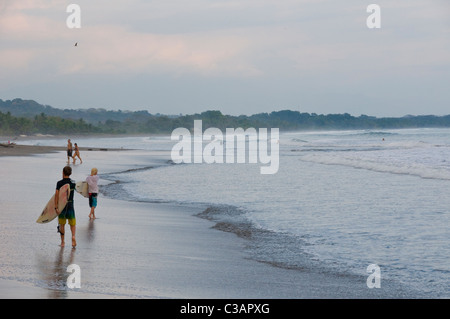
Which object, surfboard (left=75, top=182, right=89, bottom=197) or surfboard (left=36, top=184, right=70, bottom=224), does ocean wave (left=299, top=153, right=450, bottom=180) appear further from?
surfboard (left=36, top=184, right=70, bottom=224)

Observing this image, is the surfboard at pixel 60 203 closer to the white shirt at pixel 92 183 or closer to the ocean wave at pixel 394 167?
the white shirt at pixel 92 183

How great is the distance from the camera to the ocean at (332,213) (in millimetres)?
9734

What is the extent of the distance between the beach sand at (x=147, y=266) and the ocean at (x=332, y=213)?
534mm

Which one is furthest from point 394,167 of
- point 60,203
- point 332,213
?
point 60,203

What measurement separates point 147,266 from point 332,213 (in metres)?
7.02

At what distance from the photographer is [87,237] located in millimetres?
11266

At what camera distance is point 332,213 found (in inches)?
590

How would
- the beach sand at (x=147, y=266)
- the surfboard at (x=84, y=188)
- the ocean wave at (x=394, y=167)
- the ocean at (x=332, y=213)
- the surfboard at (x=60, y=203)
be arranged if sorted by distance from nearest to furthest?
the beach sand at (x=147, y=266) → the ocean at (x=332, y=213) → the surfboard at (x=60, y=203) → the surfboard at (x=84, y=188) → the ocean wave at (x=394, y=167)

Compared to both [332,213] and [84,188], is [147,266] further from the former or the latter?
[332,213]

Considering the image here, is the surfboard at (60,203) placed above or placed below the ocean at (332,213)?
above

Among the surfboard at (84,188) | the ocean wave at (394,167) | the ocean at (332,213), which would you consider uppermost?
the surfboard at (84,188)

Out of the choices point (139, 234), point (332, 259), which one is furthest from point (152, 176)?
point (332, 259)

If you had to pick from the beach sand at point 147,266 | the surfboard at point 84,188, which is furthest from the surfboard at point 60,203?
the surfboard at point 84,188
